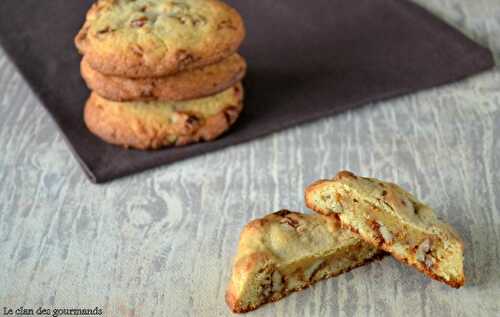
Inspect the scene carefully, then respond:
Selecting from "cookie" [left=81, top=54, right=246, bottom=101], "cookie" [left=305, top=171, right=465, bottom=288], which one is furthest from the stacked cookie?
"cookie" [left=81, top=54, right=246, bottom=101]

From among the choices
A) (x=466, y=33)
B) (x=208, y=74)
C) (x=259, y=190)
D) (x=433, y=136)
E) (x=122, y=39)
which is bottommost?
(x=466, y=33)

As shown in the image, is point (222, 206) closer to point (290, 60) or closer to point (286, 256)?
point (286, 256)

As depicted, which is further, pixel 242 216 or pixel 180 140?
pixel 180 140

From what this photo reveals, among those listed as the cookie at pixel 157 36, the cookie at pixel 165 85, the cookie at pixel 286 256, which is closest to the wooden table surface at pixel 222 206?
the cookie at pixel 286 256

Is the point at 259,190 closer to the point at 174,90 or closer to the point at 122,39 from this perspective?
the point at 174,90

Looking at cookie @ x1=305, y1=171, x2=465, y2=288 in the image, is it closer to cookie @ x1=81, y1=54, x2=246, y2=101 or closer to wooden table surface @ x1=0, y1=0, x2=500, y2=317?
wooden table surface @ x1=0, y1=0, x2=500, y2=317

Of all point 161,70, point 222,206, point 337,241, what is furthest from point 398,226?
point 161,70

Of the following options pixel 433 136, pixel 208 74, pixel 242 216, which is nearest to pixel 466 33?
pixel 433 136

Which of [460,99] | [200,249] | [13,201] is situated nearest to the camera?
[200,249]
